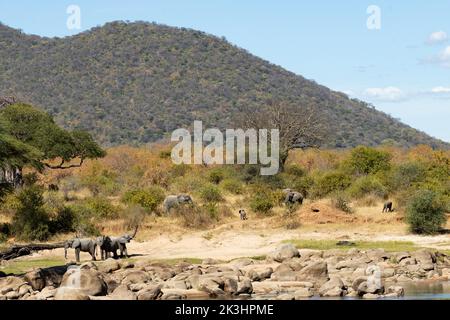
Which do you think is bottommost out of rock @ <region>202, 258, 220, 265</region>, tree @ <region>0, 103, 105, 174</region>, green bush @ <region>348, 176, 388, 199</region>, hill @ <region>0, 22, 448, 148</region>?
rock @ <region>202, 258, 220, 265</region>

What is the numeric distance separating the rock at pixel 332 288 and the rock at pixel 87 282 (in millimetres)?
5229

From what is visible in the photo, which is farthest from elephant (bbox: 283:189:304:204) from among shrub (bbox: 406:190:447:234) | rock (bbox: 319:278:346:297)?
rock (bbox: 319:278:346:297)

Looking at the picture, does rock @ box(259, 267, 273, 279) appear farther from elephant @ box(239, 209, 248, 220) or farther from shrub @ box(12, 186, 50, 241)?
elephant @ box(239, 209, 248, 220)

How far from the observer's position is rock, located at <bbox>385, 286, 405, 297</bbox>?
802 inches

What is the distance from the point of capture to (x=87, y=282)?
20.2 m

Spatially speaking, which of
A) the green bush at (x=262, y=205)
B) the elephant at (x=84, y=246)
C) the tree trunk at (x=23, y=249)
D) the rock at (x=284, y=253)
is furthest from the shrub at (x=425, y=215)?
the tree trunk at (x=23, y=249)

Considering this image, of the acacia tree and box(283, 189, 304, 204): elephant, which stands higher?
the acacia tree

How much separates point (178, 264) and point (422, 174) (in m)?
18.8

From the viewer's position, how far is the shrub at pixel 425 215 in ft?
98.2

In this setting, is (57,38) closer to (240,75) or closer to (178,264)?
(240,75)

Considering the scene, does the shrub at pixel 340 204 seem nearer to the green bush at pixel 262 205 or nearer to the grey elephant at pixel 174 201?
the green bush at pixel 262 205

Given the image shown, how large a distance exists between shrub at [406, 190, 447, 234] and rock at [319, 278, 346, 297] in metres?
9.48

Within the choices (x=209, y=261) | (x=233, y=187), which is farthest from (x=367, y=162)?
(x=209, y=261)

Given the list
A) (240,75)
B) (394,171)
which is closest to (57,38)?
(240,75)
